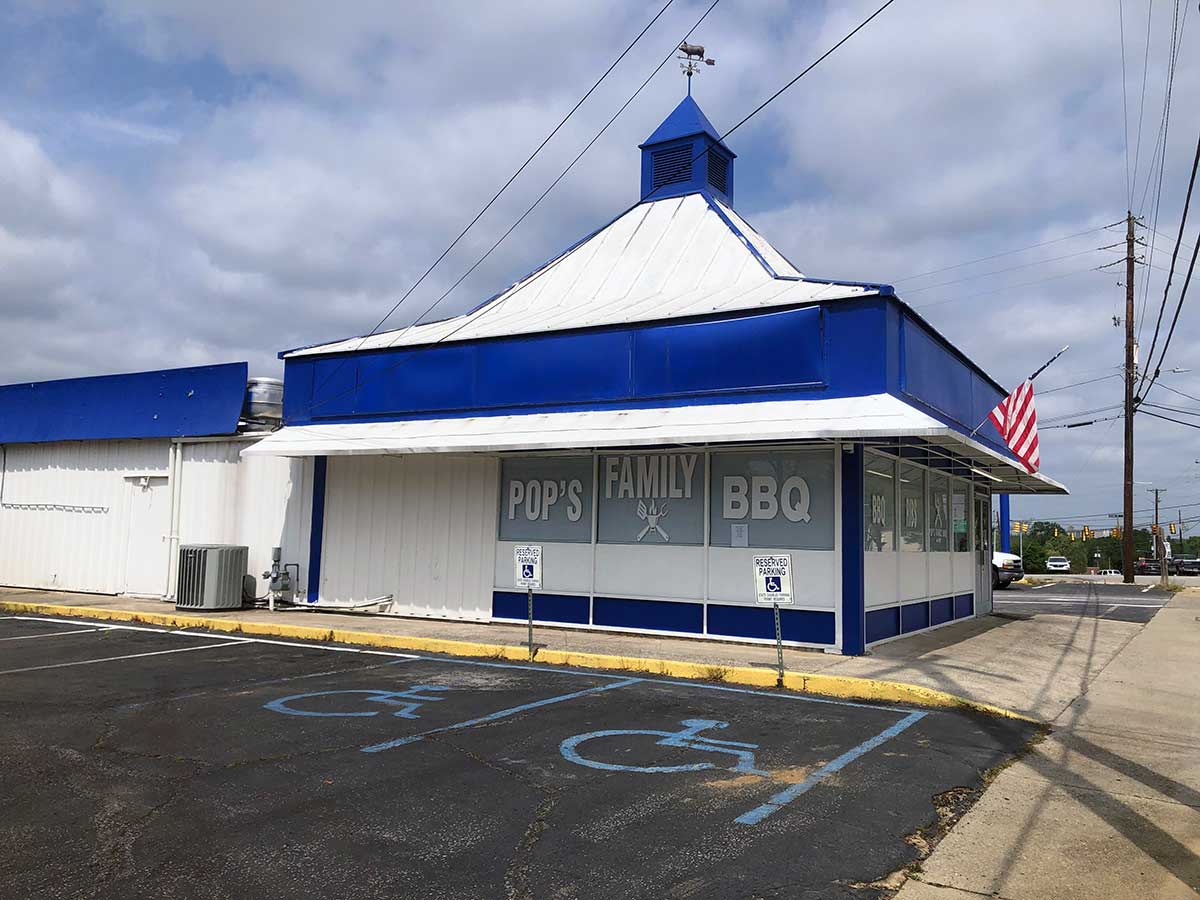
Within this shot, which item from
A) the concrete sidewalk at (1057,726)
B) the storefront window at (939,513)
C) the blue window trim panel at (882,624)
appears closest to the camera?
the concrete sidewalk at (1057,726)

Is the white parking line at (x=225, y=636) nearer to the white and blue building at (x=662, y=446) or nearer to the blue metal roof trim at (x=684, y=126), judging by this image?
the white and blue building at (x=662, y=446)

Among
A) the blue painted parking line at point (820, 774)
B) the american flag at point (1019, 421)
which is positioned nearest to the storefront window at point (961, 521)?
the american flag at point (1019, 421)

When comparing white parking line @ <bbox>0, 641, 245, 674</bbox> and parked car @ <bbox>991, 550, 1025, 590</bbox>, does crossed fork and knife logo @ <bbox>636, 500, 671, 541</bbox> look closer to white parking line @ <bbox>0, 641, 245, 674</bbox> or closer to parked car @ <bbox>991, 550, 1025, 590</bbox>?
white parking line @ <bbox>0, 641, 245, 674</bbox>

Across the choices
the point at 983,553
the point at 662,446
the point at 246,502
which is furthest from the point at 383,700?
the point at 983,553

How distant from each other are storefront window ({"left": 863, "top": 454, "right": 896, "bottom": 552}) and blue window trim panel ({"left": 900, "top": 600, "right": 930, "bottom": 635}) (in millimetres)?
1200

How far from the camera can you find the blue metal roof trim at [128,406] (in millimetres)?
18109

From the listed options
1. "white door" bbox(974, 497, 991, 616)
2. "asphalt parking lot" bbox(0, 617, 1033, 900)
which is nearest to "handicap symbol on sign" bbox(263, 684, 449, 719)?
"asphalt parking lot" bbox(0, 617, 1033, 900)

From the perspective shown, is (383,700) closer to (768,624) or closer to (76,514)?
(768,624)

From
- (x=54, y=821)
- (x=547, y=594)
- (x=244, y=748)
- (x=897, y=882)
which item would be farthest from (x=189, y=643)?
(x=897, y=882)

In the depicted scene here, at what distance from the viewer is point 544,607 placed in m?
14.7

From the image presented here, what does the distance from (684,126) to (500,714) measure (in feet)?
47.5

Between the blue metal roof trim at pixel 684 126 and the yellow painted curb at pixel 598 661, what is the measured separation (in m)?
11.7

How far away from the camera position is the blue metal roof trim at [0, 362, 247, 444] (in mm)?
18109

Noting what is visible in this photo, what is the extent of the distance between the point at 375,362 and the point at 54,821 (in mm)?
12115
